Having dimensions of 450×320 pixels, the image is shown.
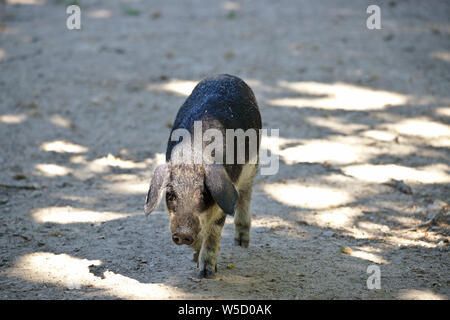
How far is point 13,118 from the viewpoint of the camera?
28.1 ft

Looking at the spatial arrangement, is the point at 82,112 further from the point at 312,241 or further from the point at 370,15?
the point at 370,15

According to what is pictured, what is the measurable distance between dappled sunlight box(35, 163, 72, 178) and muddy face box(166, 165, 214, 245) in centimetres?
344

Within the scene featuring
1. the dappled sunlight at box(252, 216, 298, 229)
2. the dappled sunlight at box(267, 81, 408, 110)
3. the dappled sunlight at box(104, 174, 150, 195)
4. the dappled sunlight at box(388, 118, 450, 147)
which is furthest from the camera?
the dappled sunlight at box(267, 81, 408, 110)

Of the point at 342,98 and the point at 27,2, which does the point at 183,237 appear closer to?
the point at 342,98

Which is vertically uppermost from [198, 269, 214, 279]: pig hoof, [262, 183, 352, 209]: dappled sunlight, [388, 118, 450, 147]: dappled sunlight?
[388, 118, 450, 147]: dappled sunlight

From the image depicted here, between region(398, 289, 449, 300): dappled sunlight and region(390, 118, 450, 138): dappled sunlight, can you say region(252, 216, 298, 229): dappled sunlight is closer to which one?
region(398, 289, 449, 300): dappled sunlight

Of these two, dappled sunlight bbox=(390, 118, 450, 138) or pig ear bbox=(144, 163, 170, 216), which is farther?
dappled sunlight bbox=(390, 118, 450, 138)

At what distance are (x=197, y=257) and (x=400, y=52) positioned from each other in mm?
6771

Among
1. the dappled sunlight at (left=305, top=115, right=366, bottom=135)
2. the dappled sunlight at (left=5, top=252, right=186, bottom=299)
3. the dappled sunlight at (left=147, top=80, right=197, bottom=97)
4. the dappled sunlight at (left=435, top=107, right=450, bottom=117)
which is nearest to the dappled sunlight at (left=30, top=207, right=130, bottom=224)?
the dappled sunlight at (left=5, top=252, right=186, bottom=299)

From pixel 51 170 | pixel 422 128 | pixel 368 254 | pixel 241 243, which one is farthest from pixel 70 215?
pixel 422 128

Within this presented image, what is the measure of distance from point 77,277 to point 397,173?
426 cm

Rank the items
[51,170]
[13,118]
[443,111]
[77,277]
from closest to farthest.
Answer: [77,277] → [51,170] → [443,111] → [13,118]

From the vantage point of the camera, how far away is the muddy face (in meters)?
4.12

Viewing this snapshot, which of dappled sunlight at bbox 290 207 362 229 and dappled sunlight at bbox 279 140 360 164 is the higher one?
dappled sunlight at bbox 279 140 360 164
